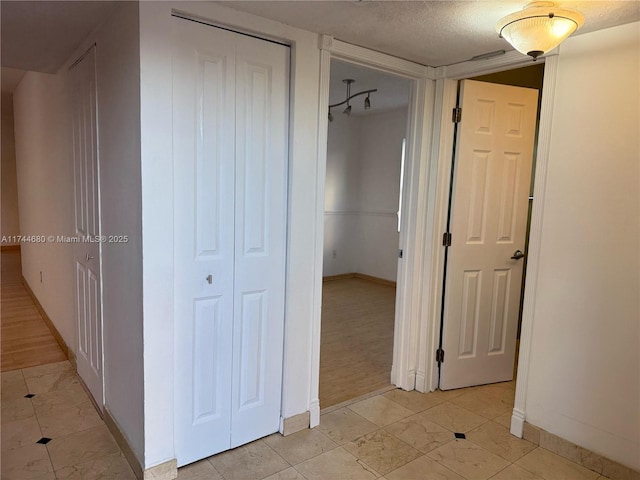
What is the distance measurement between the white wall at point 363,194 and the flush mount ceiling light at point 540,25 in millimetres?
Answer: 4281

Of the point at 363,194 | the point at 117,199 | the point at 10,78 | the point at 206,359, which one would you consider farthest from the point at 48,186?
the point at 363,194

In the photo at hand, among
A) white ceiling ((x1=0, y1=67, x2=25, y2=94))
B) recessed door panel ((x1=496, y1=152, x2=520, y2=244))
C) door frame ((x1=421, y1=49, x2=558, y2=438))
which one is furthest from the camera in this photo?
white ceiling ((x1=0, y1=67, x2=25, y2=94))

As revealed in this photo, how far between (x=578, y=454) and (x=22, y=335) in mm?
4265

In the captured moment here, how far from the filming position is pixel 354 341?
4.04m

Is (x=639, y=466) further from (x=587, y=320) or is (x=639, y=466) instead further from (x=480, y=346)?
(x=480, y=346)

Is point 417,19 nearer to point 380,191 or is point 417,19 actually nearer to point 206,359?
point 206,359

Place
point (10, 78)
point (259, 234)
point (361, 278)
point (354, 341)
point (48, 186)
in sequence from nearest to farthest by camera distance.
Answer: point (259, 234)
point (48, 186)
point (354, 341)
point (10, 78)
point (361, 278)

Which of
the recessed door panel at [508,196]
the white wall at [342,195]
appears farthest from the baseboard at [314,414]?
the white wall at [342,195]

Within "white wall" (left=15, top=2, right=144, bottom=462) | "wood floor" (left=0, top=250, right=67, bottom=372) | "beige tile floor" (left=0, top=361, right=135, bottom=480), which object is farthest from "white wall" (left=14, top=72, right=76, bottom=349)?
"beige tile floor" (left=0, top=361, right=135, bottom=480)

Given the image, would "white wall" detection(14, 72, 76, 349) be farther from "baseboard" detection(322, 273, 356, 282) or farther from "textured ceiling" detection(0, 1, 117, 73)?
"baseboard" detection(322, 273, 356, 282)

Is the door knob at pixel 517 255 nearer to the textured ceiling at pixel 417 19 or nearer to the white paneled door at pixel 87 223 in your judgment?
the textured ceiling at pixel 417 19

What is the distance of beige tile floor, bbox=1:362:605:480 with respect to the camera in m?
2.13

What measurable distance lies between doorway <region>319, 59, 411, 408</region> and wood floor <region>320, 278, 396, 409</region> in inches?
0.6

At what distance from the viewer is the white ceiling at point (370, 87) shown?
4002 mm
